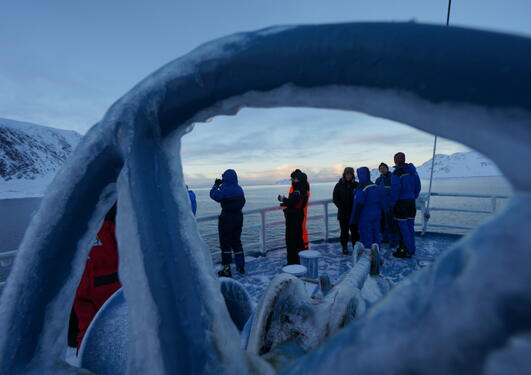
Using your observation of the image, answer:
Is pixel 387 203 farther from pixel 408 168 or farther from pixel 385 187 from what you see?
pixel 408 168

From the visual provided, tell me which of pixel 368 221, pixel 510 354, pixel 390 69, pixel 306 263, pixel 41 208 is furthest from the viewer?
pixel 368 221

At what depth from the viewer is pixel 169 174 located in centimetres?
78

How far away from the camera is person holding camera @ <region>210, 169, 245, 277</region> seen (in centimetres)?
518

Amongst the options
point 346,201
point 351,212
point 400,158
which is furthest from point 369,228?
point 400,158

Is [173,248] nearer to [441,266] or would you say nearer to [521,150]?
[441,266]

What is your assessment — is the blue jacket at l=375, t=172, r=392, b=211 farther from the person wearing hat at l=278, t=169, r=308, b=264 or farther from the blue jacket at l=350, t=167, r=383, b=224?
the person wearing hat at l=278, t=169, r=308, b=264

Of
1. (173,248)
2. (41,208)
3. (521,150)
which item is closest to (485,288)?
(521,150)

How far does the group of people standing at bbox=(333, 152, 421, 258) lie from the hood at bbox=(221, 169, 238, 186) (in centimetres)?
249

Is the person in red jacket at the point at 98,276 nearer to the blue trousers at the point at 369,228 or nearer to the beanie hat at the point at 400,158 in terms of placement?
the blue trousers at the point at 369,228

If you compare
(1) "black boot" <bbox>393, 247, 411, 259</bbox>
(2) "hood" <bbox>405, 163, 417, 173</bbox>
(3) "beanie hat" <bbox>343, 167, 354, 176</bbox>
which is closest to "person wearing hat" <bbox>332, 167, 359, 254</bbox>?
(3) "beanie hat" <bbox>343, 167, 354, 176</bbox>

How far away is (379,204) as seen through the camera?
5711 millimetres

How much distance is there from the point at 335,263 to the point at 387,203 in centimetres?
199

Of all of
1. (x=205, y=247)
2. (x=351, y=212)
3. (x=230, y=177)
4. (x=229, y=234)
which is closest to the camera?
(x=205, y=247)

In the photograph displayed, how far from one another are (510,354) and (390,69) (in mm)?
433
